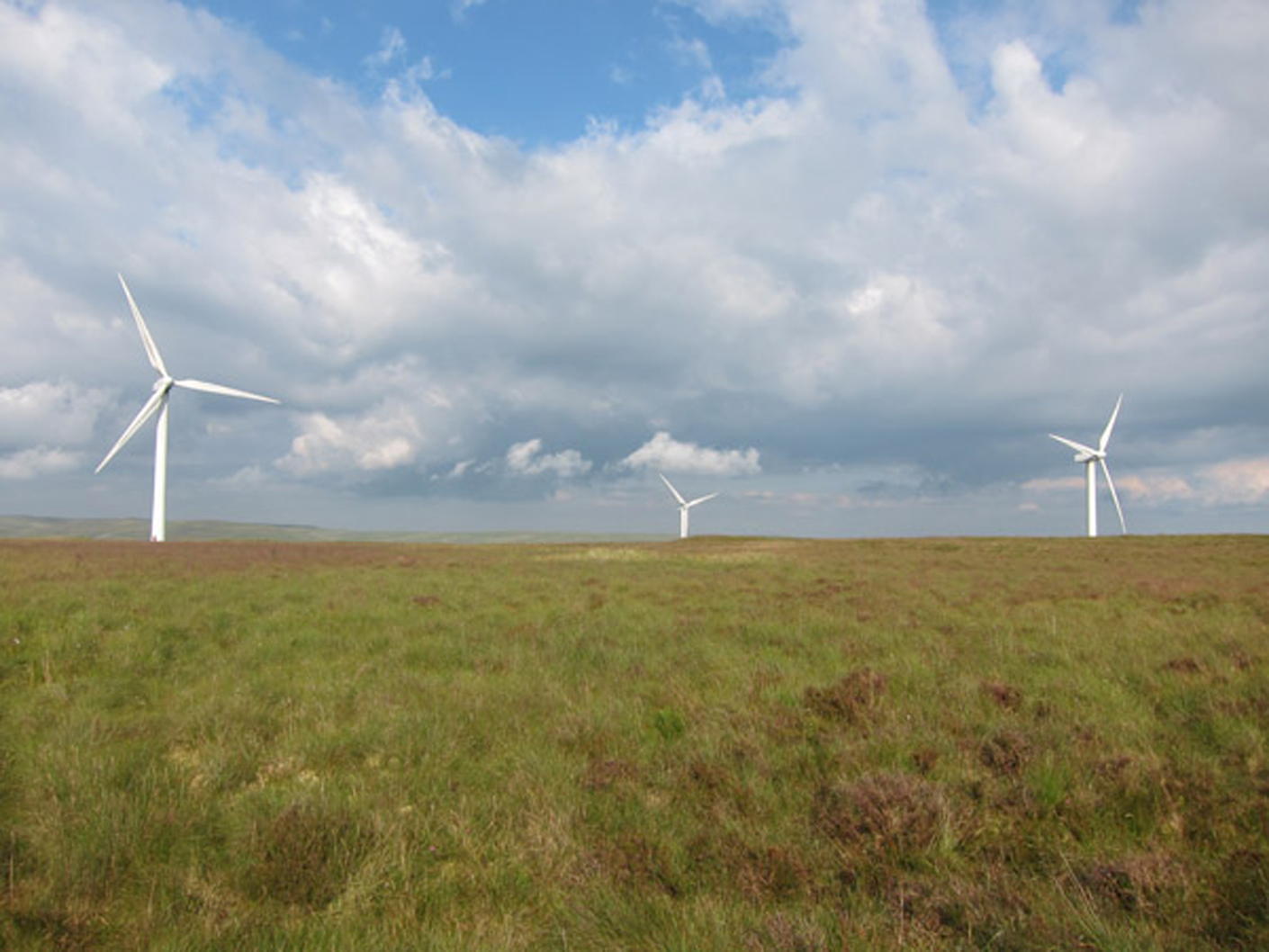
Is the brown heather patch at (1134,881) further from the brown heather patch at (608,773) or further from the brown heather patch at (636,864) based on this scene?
the brown heather patch at (608,773)

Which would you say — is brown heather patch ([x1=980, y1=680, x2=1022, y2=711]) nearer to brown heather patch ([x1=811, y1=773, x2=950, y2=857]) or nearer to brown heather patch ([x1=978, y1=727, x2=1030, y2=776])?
brown heather patch ([x1=978, y1=727, x2=1030, y2=776])

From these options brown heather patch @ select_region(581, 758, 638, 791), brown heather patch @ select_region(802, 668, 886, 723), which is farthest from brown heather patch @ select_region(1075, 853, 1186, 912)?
brown heather patch @ select_region(581, 758, 638, 791)

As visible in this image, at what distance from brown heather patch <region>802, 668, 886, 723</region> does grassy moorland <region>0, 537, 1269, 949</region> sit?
46mm

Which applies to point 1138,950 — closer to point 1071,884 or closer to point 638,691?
point 1071,884

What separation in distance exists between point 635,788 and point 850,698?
11.3ft

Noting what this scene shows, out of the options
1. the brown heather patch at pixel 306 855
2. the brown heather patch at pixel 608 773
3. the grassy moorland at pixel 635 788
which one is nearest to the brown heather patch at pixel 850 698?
the grassy moorland at pixel 635 788

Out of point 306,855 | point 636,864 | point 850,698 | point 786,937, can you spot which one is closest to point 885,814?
point 786,937

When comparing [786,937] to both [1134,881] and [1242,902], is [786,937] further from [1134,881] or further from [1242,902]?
[1242,902]

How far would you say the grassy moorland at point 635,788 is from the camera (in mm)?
4367

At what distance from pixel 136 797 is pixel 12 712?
176 inches

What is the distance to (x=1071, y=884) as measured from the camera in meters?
4.67

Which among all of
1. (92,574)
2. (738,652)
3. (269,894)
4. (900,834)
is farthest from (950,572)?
(92,574)

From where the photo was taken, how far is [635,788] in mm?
6414

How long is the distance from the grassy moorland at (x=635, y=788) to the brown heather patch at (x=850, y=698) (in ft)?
0.15
